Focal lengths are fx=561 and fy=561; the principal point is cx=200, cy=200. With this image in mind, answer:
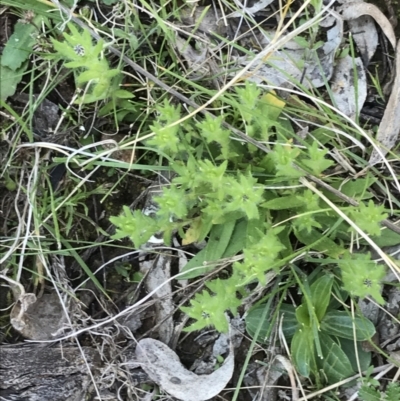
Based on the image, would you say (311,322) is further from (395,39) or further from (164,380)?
(395,39)

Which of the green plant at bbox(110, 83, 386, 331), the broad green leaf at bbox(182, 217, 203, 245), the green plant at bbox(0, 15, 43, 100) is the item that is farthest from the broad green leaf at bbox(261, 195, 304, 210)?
the green plant at bbox(0, 15, 43, 100)

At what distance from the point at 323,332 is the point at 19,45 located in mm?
991

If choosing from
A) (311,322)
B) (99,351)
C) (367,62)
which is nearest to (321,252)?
(311,322)

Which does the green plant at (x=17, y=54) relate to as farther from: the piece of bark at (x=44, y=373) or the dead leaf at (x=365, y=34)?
the dead leaf at (x=365, y=34)

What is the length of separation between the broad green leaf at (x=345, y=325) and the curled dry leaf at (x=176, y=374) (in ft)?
0.79

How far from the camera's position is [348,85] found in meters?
1.34

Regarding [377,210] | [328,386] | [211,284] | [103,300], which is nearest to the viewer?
[377,210]

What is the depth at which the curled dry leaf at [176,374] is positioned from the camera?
4.38ft

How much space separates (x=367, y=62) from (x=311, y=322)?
0.63 meters

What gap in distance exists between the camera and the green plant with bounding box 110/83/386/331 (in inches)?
42.5

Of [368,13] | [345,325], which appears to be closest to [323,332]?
[345,325]

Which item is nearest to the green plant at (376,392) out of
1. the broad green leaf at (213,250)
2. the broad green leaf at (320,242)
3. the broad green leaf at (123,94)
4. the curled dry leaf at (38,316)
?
the broad green leaf at (320,242)

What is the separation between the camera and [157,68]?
1339 millimetres

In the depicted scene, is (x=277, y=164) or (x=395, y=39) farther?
(x=395, y=39)
